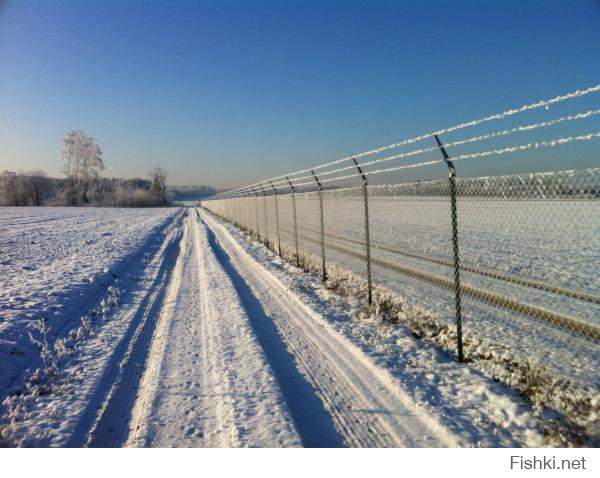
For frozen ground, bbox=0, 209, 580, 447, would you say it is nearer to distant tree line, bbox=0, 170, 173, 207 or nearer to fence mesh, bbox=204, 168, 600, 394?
fence mesh, bbox=204, 168, 600, 394

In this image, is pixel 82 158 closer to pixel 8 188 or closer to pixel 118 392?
pixel 8 188

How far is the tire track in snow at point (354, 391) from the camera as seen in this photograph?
2871 mm

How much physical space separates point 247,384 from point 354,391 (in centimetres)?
103

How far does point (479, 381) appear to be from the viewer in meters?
3.64

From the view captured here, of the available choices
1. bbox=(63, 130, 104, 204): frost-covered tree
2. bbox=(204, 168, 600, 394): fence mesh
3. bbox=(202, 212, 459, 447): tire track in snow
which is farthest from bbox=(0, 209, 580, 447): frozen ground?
bbox=(63, 130, 104, 204): frost-covered tree

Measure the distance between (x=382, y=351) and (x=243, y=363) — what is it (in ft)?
5.32

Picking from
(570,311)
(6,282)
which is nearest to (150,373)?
(570,311)

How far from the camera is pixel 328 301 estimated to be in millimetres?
6797

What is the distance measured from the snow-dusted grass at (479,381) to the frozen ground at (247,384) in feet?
0.06

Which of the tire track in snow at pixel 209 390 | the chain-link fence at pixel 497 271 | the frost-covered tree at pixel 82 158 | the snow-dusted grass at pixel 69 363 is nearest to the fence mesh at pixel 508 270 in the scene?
the chain-link fence at pixel 497 271

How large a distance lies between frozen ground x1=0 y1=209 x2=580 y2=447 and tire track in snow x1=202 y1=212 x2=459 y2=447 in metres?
0.01

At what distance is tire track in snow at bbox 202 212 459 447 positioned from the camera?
287 cm

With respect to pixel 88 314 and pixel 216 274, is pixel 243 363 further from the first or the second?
pixel 216 274
